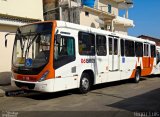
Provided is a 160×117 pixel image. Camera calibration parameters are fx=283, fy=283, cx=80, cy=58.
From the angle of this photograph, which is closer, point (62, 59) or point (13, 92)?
point (62, 59)

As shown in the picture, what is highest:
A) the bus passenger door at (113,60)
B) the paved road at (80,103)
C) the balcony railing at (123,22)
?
the balcony railing at (123,22)

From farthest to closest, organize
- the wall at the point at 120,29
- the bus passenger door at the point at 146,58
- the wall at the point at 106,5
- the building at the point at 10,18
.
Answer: the wall at the point at 120,29
the wall at the point at 106,5
the bus passenger door at the point at 146,58
the building at the point at 10,18

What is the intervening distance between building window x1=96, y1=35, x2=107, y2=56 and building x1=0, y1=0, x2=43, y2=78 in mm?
5284

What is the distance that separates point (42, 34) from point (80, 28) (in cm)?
197

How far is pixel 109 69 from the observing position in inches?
564

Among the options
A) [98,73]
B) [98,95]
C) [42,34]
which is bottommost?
[98,95]

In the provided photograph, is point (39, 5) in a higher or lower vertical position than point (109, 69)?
higher

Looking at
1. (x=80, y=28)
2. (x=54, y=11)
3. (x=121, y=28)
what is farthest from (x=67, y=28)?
(x=121, y=28)

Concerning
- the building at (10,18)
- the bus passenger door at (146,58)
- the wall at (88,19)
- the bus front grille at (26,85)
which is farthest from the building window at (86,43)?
the wall at (88,19)

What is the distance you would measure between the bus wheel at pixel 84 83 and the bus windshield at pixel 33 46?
2.37 meters

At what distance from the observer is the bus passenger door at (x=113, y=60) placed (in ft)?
47.3

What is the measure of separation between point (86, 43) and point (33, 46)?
2.54 meters

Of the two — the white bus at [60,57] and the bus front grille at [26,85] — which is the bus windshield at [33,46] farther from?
the bus front grille at [26,85]

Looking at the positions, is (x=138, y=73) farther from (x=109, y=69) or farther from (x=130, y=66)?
(x=109, y=69)
